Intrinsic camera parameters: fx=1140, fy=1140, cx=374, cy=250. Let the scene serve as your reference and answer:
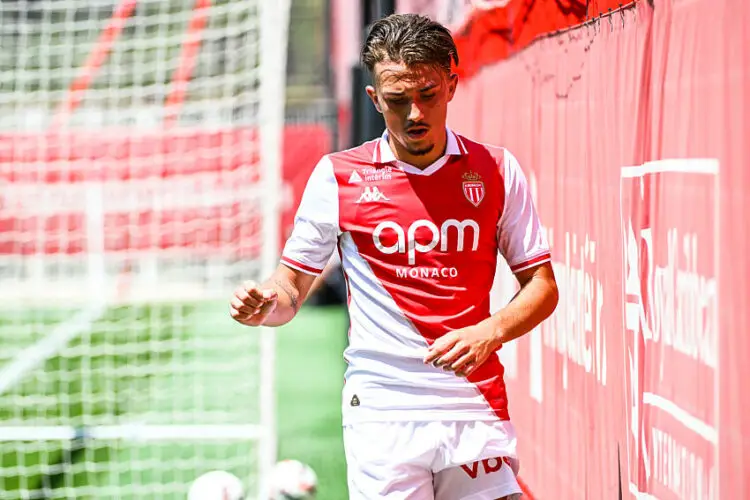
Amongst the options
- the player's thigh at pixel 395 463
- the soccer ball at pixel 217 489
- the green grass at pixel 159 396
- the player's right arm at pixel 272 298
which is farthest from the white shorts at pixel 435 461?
the green grass at pixel 159 396

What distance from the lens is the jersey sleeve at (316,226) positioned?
278 centimetres

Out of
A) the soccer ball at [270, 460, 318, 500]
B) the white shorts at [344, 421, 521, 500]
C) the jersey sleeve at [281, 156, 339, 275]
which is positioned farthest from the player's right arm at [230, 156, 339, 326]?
the soccer ball at [270, 460, 318, 500]

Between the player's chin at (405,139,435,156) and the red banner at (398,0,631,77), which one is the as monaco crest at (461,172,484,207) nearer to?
the player's chin at (405,139,435,156)

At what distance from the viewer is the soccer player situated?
261 cm

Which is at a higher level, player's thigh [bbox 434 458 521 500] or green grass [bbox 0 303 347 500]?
player's thigh [bbox 434 458 521 500]

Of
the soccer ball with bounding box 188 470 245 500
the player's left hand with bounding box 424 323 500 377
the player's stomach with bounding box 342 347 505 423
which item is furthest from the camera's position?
the soccer ball with bounding box 188 470 245 500

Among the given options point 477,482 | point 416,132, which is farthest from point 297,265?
point 477,482

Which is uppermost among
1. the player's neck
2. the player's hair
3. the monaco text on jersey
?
the player's hair

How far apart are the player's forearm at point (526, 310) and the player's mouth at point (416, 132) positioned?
16.9 inches

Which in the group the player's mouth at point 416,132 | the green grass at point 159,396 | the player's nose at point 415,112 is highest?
the player's nose at point 415,112

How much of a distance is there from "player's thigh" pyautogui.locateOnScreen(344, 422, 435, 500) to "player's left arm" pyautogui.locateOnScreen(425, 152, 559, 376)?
27 centimetres

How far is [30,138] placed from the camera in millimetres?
11477

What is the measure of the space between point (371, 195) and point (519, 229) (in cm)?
36

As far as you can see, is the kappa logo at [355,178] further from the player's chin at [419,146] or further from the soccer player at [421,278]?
the player's chin at [419,146]
